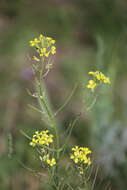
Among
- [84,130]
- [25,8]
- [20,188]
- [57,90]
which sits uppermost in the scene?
[25,8]

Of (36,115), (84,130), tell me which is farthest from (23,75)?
(84,130)

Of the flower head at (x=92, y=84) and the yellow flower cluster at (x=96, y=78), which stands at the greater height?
the yellow flower cluster at (x=96, y=78)

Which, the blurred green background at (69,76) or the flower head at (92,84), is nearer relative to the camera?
the flower head at (92,84)

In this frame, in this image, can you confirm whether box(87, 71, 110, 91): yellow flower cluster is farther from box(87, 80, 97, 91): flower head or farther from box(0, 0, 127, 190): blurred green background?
box(0, 0, 127, 190): blurred green background

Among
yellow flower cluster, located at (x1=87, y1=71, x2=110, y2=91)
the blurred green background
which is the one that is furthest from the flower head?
the blurred green background

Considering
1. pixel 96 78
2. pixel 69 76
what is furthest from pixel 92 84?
pixel 69 76

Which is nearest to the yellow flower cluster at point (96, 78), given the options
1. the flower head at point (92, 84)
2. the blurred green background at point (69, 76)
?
the flower head at point (92, 84)

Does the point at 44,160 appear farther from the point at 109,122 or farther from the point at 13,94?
the point at 13,94

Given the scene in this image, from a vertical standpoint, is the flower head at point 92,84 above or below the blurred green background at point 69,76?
below

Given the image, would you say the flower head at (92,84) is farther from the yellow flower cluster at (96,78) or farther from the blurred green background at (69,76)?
the blurred green background at (69,76)
